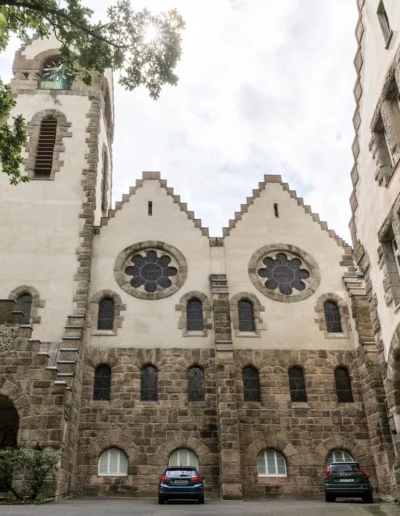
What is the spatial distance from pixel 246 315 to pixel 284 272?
298 centimetres

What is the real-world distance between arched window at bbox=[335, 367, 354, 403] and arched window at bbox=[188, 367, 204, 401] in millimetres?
5790

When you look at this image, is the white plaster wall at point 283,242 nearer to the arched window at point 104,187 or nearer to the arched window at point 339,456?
the arched window at point 339,456

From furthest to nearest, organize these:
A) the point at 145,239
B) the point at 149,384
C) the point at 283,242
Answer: the point at 283,242 < the point at 145,239 < the point at 149,384

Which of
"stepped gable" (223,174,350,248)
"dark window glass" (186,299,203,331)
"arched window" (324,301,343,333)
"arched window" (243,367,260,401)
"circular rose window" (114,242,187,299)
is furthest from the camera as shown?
"stepped gable" (223,174,350,248)

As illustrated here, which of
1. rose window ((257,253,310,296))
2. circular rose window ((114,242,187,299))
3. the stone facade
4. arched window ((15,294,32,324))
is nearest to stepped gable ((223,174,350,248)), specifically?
the stone facade

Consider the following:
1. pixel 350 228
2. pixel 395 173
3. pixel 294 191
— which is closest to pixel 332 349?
pixel 350 228

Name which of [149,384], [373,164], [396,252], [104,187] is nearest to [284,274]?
[149,384]

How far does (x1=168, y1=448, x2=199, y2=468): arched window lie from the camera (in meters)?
19.2

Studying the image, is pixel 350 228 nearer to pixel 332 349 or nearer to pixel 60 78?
pixel 332 349

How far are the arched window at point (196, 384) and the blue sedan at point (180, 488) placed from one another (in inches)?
182

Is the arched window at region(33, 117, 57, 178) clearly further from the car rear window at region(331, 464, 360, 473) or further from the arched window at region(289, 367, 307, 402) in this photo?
the car rear window at region(331, 464, 360, 473)

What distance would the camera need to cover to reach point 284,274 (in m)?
23.6

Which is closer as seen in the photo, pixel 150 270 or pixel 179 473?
pixel 179 473

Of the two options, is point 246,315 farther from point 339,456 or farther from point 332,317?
point 339,456
